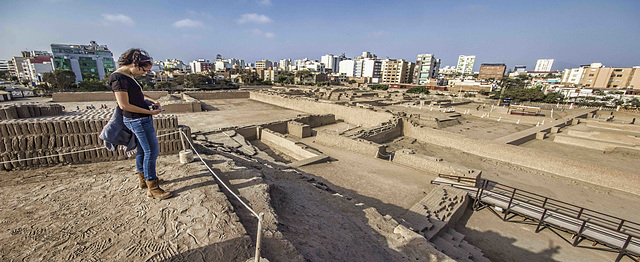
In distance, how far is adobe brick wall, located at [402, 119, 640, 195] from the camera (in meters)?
9.80

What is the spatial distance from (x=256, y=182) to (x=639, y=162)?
19778 millimetres

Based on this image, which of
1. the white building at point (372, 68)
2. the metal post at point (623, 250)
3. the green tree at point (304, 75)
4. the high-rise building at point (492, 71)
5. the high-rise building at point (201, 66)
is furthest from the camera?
the high-rise building at point (201, 66)

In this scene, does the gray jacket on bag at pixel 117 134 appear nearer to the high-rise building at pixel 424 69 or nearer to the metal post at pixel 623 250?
the metal post at pixel 623 250

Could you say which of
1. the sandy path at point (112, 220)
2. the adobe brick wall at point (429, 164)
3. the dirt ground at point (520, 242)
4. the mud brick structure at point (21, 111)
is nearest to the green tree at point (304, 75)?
the adobe brick wall at point (429, 164)

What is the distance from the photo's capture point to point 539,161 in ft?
38.2

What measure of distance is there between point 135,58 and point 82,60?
233 feet

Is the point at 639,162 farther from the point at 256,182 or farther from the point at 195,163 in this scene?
the point at 195,163

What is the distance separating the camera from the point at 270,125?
51.5ft

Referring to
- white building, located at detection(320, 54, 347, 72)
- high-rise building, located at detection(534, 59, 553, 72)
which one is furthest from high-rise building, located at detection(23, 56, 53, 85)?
high-rise building, located at detection(534, 59, 553, 72)

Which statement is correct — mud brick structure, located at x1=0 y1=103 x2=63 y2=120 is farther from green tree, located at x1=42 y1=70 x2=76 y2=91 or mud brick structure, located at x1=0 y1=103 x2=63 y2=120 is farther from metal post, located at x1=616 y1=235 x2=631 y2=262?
green tree, located at x1=42 y1=70 x2=76 y2=91

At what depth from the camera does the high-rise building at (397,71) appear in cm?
7494

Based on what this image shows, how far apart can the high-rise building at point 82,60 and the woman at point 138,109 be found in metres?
67.5

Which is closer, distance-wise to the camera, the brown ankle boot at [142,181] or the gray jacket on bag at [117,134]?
the gray jacket on bag at [117,134]

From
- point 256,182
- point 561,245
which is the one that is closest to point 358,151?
point 561,245
